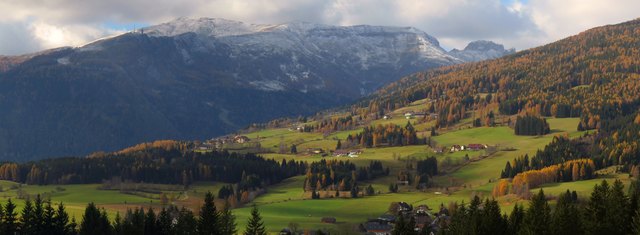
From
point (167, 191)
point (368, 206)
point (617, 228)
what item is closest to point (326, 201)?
point (368, 206)

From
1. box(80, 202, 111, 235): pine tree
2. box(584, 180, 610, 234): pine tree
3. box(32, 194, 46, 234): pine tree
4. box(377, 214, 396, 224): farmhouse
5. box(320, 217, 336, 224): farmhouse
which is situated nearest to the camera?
box(584, 180, 610, 234): pine tree

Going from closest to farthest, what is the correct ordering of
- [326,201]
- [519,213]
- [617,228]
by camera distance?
[617,228] → [519,213] → [326,201]

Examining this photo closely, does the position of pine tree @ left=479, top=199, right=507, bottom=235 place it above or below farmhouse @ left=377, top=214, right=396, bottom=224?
above

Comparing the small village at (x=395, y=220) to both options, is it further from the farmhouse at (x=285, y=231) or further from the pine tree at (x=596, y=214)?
the pine tree at (x=596, y=214)

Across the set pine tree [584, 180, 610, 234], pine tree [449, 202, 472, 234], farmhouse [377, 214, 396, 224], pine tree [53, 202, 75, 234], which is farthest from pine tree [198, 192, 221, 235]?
farmhouse [377, 214, 396, 224]

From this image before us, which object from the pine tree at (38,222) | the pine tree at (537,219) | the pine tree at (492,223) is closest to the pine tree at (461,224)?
the pine tree at (492,223)

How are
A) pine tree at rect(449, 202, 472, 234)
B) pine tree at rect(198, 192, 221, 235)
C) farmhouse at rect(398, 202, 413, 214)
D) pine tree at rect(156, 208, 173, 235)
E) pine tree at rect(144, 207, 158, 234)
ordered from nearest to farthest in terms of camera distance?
pine tree at rect(449, 202, 472, 234) < pine tree at rect(198, 192, 221, 235) < pine tree at rect(144, 207, 158, 234) < pine tree at rect(156, 208, 173, 235) < farmhouse at rect(398, 202, 413, 214)

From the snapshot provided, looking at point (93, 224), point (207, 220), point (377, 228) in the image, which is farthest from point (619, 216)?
point (377, 228)

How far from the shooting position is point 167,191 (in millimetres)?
198875

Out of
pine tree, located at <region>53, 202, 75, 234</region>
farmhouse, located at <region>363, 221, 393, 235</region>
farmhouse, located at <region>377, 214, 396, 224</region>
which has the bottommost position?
farmhouse, located at <region>363, 221, 393, 235</region>

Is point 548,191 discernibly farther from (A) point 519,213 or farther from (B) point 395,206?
(A) point 519,213

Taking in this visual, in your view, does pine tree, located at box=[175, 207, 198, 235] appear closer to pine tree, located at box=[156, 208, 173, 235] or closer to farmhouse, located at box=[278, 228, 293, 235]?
pine tree, located at box=[156, 208, 173, 235]

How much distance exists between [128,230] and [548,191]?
103 m

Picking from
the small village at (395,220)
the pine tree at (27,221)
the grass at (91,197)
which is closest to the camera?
the pine tree at (27,221)
